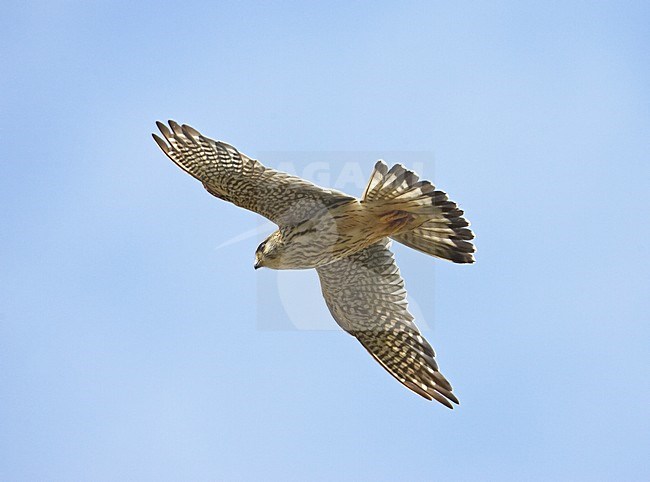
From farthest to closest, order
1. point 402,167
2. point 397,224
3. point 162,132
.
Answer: point 162,132 < point 397,224 < point 402,167

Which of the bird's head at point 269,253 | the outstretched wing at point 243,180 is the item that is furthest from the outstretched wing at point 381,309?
the outstretched wing at point 243,180

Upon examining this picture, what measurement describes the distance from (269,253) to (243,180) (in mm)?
810

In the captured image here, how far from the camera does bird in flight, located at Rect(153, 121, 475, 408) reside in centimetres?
909

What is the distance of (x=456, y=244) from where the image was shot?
9.34m

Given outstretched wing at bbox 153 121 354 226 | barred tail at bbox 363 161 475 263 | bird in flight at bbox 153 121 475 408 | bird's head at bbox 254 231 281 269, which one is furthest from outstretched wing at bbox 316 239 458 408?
outstretched wing at bbox 153 121 354 226

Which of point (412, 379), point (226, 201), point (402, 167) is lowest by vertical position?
point (412, 379)

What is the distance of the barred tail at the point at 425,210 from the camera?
28.8 feet

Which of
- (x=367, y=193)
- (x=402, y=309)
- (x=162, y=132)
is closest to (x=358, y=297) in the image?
(x=402, y=309)

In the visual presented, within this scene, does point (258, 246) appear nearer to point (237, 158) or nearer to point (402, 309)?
point (237, 158)

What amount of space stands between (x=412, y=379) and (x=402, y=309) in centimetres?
81

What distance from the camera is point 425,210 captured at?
9.10 m

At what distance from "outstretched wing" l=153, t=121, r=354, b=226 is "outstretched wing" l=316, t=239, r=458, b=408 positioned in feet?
3.89

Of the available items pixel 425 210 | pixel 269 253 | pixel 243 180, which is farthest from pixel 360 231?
Result: pixel 243 180

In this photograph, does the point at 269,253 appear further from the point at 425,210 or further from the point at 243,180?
the point at 425,210
